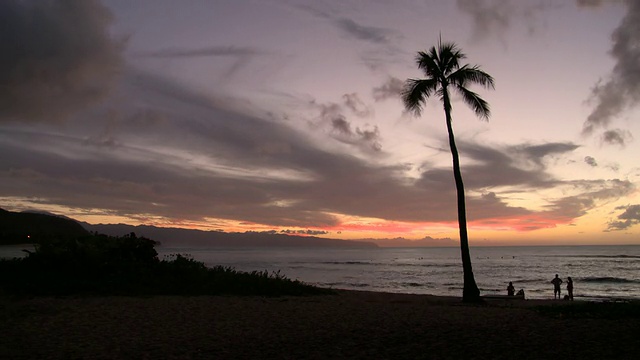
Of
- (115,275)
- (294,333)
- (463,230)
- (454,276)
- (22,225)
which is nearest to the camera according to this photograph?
(294,333)

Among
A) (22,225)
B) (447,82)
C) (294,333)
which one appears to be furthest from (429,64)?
(22,225)

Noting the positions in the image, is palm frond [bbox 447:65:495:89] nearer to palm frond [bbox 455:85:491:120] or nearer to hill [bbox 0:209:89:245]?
palm frond [bbox 455:85:491:120]

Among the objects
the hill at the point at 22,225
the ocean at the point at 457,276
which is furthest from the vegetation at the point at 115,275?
the hill at the point at 22,225

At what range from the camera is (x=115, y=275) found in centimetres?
1903

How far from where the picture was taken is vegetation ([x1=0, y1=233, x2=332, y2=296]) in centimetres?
1712

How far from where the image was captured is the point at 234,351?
8086 millimetres

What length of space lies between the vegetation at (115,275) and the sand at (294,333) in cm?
299

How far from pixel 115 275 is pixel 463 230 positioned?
14.7 meters

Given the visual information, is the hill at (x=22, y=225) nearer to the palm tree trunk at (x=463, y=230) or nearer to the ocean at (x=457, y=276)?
the ocean at (x=457, y=276)

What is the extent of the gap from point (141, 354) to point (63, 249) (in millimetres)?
15733

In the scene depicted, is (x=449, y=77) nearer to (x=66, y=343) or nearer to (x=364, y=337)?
(x=364, y=337)

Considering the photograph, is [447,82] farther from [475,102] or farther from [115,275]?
[115,275]

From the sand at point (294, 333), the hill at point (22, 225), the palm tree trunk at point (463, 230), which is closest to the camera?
the sand at point (294, 333)

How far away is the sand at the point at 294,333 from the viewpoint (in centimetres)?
785
